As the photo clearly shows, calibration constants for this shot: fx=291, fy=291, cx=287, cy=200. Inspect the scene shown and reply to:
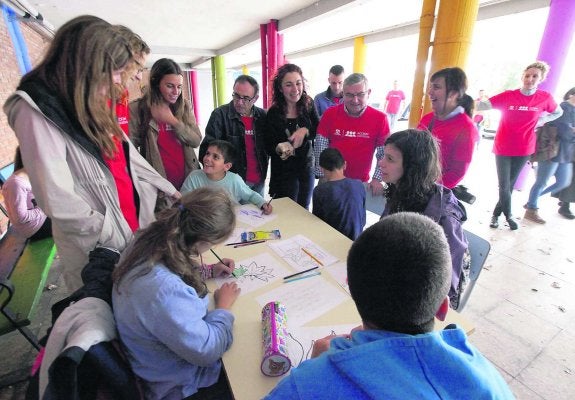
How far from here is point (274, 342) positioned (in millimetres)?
869

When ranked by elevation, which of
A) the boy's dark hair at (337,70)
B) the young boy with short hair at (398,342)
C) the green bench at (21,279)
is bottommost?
the green bench at (21,279)

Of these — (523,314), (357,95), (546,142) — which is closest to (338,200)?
(357,95)

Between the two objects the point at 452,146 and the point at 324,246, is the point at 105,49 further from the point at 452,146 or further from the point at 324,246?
the point at 452,146

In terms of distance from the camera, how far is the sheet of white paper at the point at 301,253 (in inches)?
54.0

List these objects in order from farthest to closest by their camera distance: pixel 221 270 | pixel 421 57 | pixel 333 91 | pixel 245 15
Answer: pixel 245 15, pixel 333 91, pixel 421 57, pixel 221 270

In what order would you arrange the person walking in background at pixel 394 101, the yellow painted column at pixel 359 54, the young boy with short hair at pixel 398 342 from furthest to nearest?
the person walking in background at pixel 394 101 < the yellow painted column at pixel 359 54 < the young boy with short hair at pixel 398 342

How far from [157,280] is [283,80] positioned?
6.09ft

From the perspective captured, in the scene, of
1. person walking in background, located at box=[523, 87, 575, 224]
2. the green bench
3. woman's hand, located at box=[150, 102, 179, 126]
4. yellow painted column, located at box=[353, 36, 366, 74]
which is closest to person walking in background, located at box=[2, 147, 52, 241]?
the green bench

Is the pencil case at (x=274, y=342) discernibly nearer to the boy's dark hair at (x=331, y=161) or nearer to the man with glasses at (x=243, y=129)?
the boy's dark hair at (x=331, y=161)

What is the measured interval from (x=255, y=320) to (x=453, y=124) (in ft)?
6.16

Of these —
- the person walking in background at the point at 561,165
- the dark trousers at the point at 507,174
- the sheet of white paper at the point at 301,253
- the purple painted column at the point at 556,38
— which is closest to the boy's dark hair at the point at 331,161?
the sheet of white paper at the point at 301,253

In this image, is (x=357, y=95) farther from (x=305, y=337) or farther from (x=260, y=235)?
(x=305, y=337)

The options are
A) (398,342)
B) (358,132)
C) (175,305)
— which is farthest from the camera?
(358,132)

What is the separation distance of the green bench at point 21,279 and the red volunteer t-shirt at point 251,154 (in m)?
1.50
